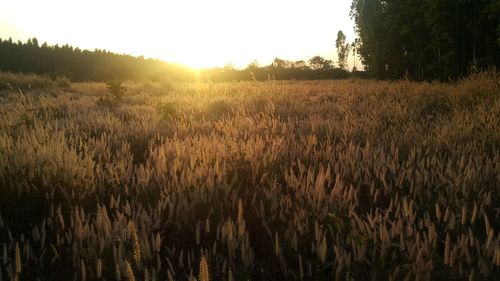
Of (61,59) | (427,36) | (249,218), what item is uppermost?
(61,59)

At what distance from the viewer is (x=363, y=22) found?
39.0 meters

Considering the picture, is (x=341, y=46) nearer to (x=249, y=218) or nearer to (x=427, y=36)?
(x=427, y=36)

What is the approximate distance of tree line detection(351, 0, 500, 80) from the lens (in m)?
24.4

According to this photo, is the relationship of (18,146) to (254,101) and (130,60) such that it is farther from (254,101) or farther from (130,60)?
(130,60)

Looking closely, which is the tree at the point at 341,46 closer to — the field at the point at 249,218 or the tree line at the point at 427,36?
the tree line at the point at 427,36

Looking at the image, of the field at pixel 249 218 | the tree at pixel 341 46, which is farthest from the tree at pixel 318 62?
the field at pixel 249 218

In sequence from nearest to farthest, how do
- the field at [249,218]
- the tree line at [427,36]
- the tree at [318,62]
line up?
1. the field at [249,218]
2. the tree line at [427,36]
3. the tree at [318,62]

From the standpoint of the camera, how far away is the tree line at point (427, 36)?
24.4 m

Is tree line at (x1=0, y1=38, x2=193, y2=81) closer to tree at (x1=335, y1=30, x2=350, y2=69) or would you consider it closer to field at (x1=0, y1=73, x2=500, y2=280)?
tree at (x1=335, y1=30, x2=350, y2=69)

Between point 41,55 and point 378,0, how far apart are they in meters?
81.2

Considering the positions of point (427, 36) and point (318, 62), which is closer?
point (427, 36)

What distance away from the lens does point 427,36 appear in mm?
34406

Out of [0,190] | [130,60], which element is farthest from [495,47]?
[130,60]

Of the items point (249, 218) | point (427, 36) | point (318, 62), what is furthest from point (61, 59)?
point (249, 218)
